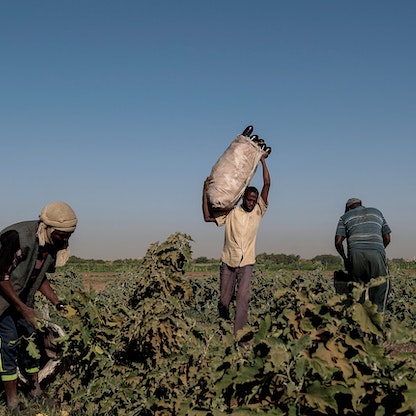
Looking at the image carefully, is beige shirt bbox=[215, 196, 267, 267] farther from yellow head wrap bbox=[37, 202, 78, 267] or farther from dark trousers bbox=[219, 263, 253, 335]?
yellow head wrap bbox=[37, 202, 78, 267]

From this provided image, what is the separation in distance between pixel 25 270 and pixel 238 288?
2854mm

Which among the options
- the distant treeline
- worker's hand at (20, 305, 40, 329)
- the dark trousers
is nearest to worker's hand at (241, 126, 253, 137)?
the dark trousers

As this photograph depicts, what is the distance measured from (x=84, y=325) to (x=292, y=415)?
89.9 inches

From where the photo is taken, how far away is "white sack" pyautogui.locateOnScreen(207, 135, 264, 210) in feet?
19.8

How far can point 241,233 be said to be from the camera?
6.29 metres

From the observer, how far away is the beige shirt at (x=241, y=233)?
248 inches

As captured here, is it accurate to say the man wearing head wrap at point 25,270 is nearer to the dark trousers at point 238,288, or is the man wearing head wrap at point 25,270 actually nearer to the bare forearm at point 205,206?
the bare forearm at point 205,206

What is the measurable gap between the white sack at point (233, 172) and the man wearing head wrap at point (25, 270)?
2.13m

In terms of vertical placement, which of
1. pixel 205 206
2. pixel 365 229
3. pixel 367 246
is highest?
pixel 205 206

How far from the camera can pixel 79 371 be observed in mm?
3938

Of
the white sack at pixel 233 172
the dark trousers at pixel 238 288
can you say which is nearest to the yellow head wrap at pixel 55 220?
the white sack at pixel 233 172

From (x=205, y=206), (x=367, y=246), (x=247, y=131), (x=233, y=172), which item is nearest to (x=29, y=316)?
(x=205, y=206)

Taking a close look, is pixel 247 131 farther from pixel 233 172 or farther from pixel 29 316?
pixel 29 316

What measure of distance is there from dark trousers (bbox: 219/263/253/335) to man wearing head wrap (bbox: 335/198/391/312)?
1.32 metres
